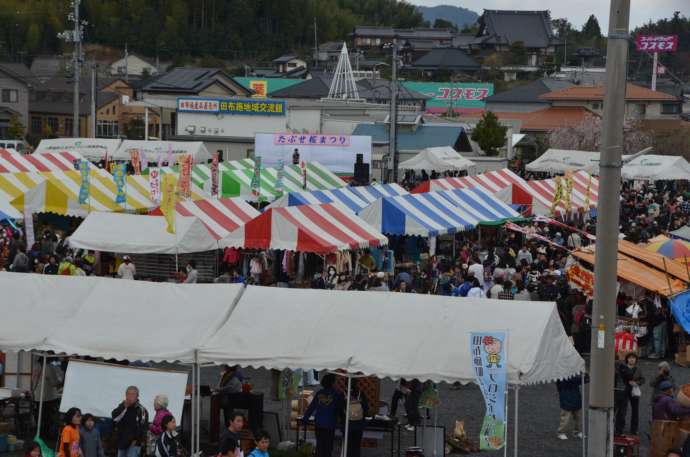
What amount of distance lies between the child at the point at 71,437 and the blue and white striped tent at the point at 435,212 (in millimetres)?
11898

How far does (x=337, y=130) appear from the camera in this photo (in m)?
50.4

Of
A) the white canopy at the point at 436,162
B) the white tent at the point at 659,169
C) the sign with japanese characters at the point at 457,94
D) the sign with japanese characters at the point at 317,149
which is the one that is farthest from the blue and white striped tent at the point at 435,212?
the sign with japanese characters at the point at 457,94

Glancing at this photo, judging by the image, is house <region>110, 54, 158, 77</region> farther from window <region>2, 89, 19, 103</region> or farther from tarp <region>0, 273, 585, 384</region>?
tarp <region>0, 273, 585, 384</region>

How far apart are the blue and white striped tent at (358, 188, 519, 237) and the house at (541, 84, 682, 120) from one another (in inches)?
1738

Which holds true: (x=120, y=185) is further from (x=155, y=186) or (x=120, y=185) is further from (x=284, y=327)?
(x=284, y=327)

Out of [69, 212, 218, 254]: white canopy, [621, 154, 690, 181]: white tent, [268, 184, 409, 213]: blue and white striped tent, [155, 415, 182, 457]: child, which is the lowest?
[155, 415, 182, 457]: child

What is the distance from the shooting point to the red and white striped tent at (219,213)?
19344 mm

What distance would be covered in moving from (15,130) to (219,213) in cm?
4467

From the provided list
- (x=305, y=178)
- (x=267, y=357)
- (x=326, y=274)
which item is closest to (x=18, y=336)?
(x=267, y=357)

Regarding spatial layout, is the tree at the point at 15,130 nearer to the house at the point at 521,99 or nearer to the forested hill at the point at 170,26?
the house at the point at 521,99

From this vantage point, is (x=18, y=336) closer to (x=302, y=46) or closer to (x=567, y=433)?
(x=567, y=433)

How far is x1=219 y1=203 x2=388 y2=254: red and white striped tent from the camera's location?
59.0ft

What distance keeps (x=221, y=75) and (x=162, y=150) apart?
3291 cm

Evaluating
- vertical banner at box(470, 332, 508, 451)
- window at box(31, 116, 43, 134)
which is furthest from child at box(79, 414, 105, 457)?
window at box(31, 116, 43, 134)
